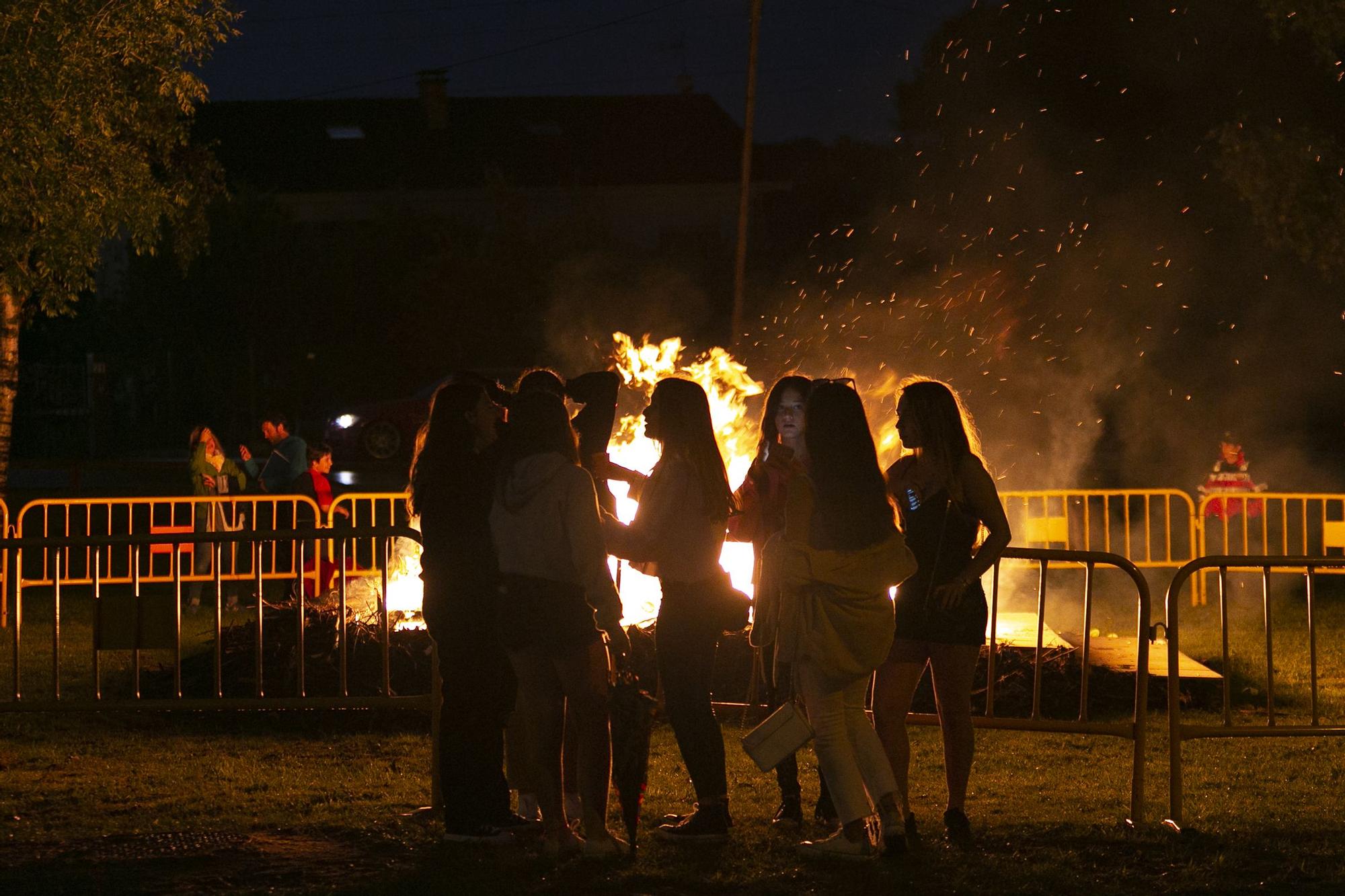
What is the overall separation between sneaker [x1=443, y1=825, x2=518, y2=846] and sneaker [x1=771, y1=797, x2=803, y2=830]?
3.82 ft

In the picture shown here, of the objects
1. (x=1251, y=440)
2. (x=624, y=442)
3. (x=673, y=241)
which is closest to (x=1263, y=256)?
(x=1251, y=440)

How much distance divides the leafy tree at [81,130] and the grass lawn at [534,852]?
23.1ft

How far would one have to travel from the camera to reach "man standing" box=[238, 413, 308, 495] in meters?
14.4

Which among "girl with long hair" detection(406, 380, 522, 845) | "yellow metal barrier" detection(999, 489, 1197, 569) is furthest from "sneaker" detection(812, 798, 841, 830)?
"yellow metal barrier" detection(999, 489, 1197, 569)

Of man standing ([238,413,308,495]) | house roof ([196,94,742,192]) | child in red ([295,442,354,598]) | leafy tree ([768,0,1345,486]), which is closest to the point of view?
child in red ([295,442,354,598])

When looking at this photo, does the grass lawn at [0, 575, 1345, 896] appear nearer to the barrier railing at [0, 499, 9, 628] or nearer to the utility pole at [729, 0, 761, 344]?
the barrier railing at [0, 499, 9, 628]

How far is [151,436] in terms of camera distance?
137ft

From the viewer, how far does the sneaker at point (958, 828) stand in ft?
21.1

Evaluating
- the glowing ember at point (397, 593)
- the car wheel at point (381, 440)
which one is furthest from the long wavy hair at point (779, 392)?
the car wheel at point (381, 440)

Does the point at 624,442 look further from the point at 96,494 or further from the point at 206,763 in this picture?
the point at 96,494

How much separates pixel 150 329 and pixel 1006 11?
2316cm

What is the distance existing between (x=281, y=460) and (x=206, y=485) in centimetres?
113

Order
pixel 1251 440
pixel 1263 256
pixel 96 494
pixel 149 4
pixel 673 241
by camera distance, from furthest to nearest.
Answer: pixel 673 241 → pixel 1251 440 → pixel 1263 256 → pixel 96 494 → pixel 149 4

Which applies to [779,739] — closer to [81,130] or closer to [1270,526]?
[81,130]
